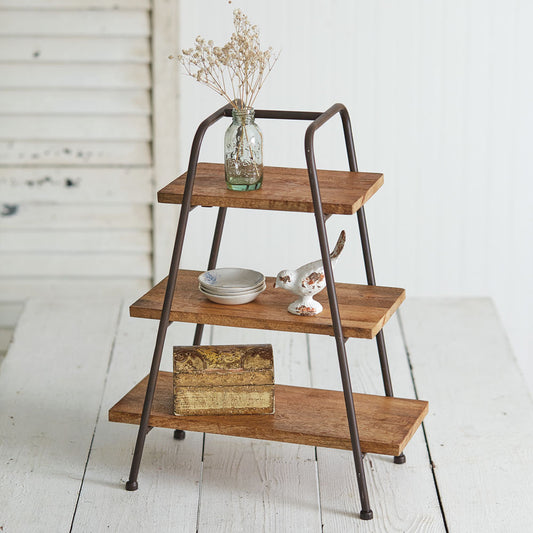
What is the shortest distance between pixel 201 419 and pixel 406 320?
1321 millimetres

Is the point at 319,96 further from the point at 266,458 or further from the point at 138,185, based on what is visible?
the point at 266,458

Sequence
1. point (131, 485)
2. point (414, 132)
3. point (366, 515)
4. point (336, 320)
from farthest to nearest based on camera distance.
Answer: point (414, 132) < point (131, 485) < point (366, 515) < point (336, 320)

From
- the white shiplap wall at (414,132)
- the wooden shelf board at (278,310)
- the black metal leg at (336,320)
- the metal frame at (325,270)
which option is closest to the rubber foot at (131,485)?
the metal frame at (325,270)

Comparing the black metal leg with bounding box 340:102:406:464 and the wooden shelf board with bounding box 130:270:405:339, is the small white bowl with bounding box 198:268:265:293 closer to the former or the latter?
the wooden shelf board with bounding box 130:270:405:339

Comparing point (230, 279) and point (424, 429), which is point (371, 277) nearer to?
point (230, 279)

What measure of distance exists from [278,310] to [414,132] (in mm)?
1447

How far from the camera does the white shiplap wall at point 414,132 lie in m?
3.26

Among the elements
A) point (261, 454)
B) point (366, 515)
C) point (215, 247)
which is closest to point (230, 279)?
point (215, 247)

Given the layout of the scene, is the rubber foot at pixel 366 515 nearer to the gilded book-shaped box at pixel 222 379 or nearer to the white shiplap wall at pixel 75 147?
the gilded book-shaped box at pixel 222 379

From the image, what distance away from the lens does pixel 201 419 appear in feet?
7.16

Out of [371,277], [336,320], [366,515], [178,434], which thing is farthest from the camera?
[178,434]

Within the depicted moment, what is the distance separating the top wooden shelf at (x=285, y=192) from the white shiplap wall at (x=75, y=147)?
116 cm

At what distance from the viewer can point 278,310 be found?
2125 millimetres

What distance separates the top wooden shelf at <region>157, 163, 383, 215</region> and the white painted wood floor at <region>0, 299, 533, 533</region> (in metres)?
0.67
